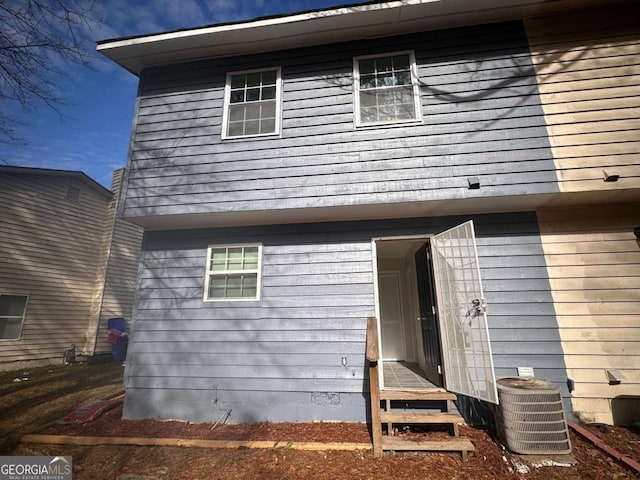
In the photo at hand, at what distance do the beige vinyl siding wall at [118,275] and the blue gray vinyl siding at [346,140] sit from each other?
8.13 metres

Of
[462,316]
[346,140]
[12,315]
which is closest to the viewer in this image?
[462,316]

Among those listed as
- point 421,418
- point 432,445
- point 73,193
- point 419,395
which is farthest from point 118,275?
point 432,445

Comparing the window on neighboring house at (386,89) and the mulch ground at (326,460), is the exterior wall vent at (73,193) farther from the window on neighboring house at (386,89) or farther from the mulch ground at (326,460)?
the window on neighboring house at (386,89)

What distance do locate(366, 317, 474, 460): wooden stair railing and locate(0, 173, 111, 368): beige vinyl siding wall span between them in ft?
38.2

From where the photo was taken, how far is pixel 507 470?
316 centimetres

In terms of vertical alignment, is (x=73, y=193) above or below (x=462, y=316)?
above

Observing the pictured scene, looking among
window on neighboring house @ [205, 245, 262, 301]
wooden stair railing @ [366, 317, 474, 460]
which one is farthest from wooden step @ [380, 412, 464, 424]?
window on neighboring house @ [205, 245, 262, 301]

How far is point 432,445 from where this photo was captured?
3494 mm

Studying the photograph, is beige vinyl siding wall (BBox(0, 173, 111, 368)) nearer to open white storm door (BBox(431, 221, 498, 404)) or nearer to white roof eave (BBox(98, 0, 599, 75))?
white roof eave (BBox(98, 0, 599, 75))

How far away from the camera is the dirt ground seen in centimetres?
314

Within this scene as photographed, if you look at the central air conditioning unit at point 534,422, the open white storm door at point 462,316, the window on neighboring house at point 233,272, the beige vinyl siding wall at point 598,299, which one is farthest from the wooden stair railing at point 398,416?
the window on neighboring house at point 233,272

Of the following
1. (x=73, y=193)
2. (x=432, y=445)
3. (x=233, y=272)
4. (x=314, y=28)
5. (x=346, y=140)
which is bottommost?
(x=432, y=445)

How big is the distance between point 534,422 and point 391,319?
4.09 meters

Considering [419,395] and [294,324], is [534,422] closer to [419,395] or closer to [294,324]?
[419,395]
